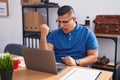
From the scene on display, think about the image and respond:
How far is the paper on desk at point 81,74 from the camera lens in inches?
52.6

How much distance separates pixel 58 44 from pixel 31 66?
2.04ft

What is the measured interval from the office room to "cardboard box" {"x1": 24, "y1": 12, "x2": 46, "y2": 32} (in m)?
0.11

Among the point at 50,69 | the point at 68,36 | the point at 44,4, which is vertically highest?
the point at 44,4

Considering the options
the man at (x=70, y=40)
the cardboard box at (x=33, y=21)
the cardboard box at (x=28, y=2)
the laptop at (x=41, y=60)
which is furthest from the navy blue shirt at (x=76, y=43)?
the cardboard box at (x=28, y=2)

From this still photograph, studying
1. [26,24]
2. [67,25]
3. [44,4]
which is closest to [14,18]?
[26,24]

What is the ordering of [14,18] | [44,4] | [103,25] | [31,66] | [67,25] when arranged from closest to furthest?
[31,66]
[67,25]
[103,25]
[44,4]
[14,18]

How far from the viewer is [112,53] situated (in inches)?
119

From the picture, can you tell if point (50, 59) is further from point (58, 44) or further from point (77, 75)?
point (58, 44)

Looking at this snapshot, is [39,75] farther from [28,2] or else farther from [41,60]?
[28,2]

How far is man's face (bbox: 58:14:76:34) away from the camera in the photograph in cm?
198

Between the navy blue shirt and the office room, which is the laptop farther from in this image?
the office room

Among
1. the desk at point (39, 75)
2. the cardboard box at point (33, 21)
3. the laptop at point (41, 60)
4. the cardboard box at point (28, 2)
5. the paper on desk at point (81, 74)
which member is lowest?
the desk at point (39, 75)

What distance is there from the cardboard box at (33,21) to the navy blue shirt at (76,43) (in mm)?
1312

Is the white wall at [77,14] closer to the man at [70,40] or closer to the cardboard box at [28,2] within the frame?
the cardboard box at [28,2]
